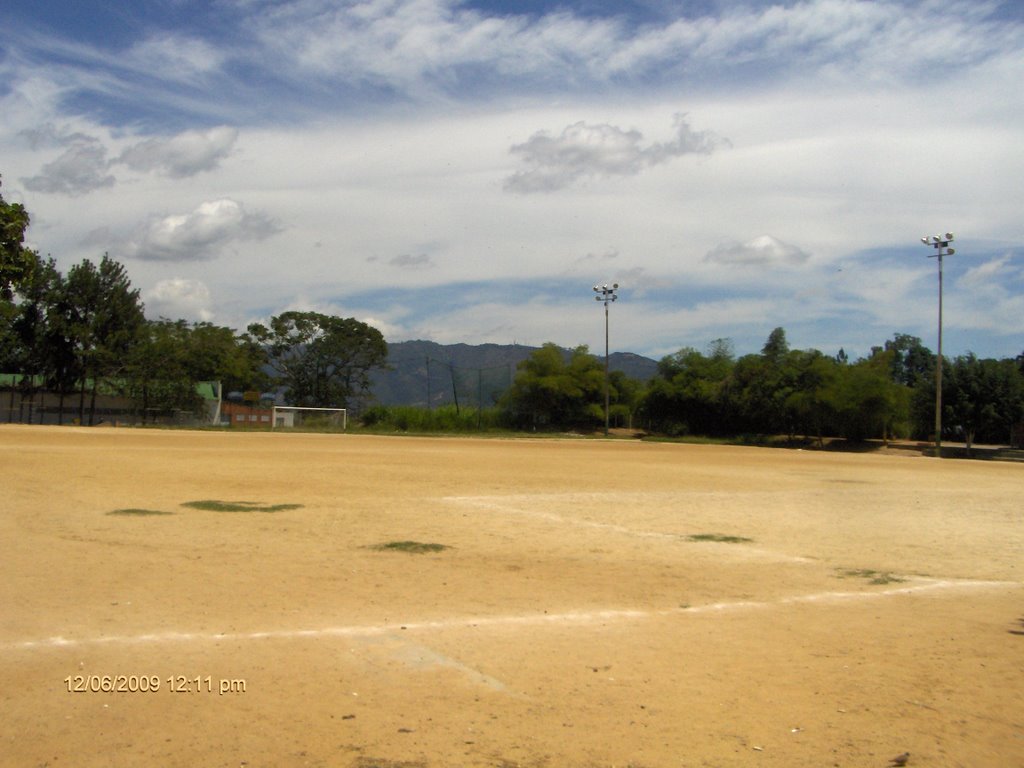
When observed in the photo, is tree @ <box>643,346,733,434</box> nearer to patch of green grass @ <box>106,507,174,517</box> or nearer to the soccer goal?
the soccer goal

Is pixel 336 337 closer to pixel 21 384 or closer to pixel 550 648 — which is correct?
pixel 21 384

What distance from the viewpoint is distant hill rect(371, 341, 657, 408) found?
8238 centimetres

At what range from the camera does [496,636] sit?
8125mm

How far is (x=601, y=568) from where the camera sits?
11891 mm

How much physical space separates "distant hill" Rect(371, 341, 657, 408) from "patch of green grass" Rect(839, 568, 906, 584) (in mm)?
65963

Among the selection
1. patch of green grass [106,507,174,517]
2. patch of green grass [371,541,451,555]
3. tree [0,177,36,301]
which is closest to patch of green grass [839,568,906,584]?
patch of green grass [371,541,451,555]

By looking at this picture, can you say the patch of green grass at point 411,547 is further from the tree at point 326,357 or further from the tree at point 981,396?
the tree at point 326,357

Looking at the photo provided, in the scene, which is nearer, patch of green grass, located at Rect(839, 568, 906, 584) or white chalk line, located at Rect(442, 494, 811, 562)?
patch of green grass, located at Rect(839, 568, 906, 584)

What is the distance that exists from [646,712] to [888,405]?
181 ft

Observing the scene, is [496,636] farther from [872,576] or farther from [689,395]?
[689,395]

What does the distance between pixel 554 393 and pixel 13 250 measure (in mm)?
53666

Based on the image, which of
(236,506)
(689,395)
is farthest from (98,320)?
(236,506)

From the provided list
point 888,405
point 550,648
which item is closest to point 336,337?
point 888,405

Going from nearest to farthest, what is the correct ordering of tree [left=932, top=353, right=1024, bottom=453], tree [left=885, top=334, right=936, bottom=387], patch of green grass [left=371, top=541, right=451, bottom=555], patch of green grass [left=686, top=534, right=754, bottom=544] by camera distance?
patch of green grass [left=371, top=541, right=451, bottom=555], patch of green grass [left=686, top=534, right=754, bottom=544], tree [left=932, top=353, right=1024, bottom=453], tree [left=885, top=334, right=936, bottom=387]
